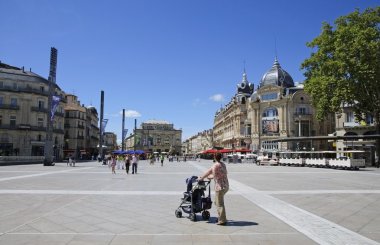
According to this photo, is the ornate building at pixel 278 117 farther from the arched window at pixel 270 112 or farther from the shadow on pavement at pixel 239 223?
the shadow on pavement at pixel 239 223

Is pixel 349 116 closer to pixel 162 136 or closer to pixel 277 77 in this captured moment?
pixel 277 77

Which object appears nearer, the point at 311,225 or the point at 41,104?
the point at 311,225

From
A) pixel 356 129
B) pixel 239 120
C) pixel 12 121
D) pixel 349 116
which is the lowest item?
pixel 356 129

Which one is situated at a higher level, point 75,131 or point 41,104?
point 41,104

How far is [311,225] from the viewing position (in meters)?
Result: 8.19

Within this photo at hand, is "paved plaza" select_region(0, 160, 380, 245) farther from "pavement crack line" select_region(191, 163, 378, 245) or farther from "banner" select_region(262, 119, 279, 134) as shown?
"banner" select_region(262, 119, 279, 134)

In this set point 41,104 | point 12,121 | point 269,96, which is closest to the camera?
point 12,121

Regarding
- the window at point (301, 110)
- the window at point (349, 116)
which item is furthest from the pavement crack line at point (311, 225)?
the window at point (301, 110)

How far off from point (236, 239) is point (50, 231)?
3.84 meters

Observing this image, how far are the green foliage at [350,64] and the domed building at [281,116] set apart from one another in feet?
101

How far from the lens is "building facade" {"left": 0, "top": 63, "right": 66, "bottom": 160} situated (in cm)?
6338

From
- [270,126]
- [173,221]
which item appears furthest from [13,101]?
[173,221]

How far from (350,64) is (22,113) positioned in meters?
55.1

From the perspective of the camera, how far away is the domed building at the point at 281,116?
7594cm
